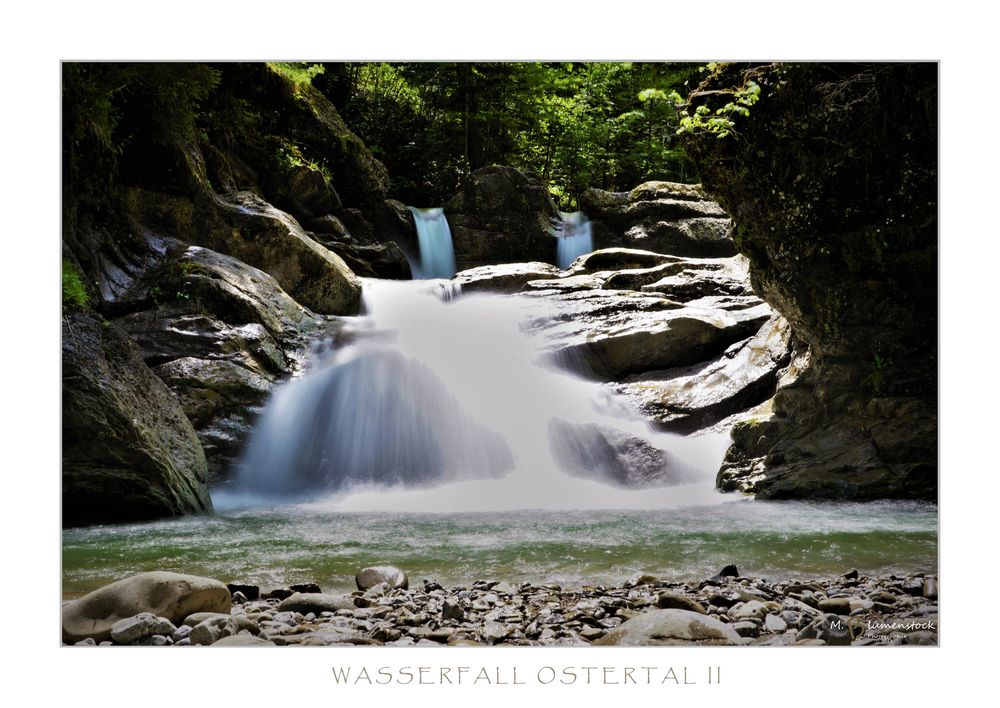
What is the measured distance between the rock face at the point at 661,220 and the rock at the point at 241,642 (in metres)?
3.18

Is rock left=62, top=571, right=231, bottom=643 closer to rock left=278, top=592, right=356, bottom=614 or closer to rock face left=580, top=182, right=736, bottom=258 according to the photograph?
rock left=278, top=592, right=356, bottom=614

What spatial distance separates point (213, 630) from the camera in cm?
257

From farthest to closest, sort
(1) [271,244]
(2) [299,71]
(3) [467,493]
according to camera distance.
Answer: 1. (1) [271,244]
2. (3) [467,493]
3. (2) [299,71]

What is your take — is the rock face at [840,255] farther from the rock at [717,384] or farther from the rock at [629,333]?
the rock at [629,333]

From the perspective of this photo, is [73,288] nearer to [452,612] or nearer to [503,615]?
[452,612]

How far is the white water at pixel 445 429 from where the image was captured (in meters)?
4.45

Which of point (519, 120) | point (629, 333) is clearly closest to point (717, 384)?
point (629, 333)

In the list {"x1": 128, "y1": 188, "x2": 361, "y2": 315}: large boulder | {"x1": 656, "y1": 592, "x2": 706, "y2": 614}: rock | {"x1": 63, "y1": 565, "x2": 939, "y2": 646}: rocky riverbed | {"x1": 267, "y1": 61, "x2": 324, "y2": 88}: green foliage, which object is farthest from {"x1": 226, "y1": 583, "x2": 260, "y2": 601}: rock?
{"x1": 128, "y1": 188, "x2": 361, "y2": 315}: large boulder

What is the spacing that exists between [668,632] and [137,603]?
1805mm

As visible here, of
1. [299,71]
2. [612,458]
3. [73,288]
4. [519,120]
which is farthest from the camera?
[612,458]

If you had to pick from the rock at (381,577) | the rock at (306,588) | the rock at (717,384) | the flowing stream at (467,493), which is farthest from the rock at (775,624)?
the rock at (717,384)

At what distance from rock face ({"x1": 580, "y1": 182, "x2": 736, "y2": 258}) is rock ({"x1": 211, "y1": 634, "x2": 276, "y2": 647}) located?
10.4 feet
